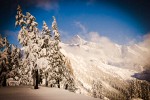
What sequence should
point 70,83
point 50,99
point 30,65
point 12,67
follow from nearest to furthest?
point 50,99 < point 30,65 < point 12,67 < point 70,83

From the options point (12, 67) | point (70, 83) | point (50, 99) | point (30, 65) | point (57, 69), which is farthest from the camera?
point (70, 83)

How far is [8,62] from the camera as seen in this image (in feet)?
108

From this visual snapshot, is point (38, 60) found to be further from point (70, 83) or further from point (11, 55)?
point (70, 83)

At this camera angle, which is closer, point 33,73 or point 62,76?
point 33,73

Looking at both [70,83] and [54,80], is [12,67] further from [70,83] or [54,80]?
[70,83]

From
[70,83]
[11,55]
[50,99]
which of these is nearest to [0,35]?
[11,55]

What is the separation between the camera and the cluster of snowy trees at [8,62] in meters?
32.4

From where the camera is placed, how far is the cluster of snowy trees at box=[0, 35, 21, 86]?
3241cm

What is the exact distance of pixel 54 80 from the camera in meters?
32.3

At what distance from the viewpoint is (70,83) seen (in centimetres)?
3847

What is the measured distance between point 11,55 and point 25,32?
11311mm

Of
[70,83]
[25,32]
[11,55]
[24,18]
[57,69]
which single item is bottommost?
[70,83]

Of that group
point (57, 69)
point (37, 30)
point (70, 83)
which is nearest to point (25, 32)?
point (37, 30)

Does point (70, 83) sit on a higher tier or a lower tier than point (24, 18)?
lower
